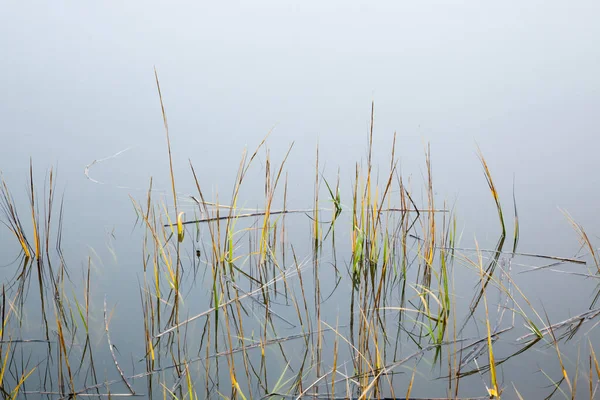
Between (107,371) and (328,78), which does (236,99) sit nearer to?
(328,78)

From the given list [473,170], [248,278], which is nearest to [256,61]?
[473,170]

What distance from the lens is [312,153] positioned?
9.21ft

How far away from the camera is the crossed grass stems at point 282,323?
1.12m

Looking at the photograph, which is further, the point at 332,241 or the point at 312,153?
the point at 312,153

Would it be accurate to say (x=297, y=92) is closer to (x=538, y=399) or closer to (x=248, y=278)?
(x=248, y=278)

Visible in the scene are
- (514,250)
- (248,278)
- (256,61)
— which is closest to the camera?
(248,278)

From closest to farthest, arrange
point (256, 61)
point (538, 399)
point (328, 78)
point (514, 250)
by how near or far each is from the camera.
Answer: point (538, 399)
point (514, 250)
point (328, 78)
point (256, 61)

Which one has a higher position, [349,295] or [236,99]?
[236,99]

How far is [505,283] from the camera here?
160 centimetres

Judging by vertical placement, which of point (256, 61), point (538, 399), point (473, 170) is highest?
point (256, 61)

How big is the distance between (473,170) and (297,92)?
1.29m

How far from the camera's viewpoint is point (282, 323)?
138cm

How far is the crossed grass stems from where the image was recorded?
1.12m

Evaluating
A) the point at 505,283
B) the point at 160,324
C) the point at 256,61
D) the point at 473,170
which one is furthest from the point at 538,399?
the point at 256,61
